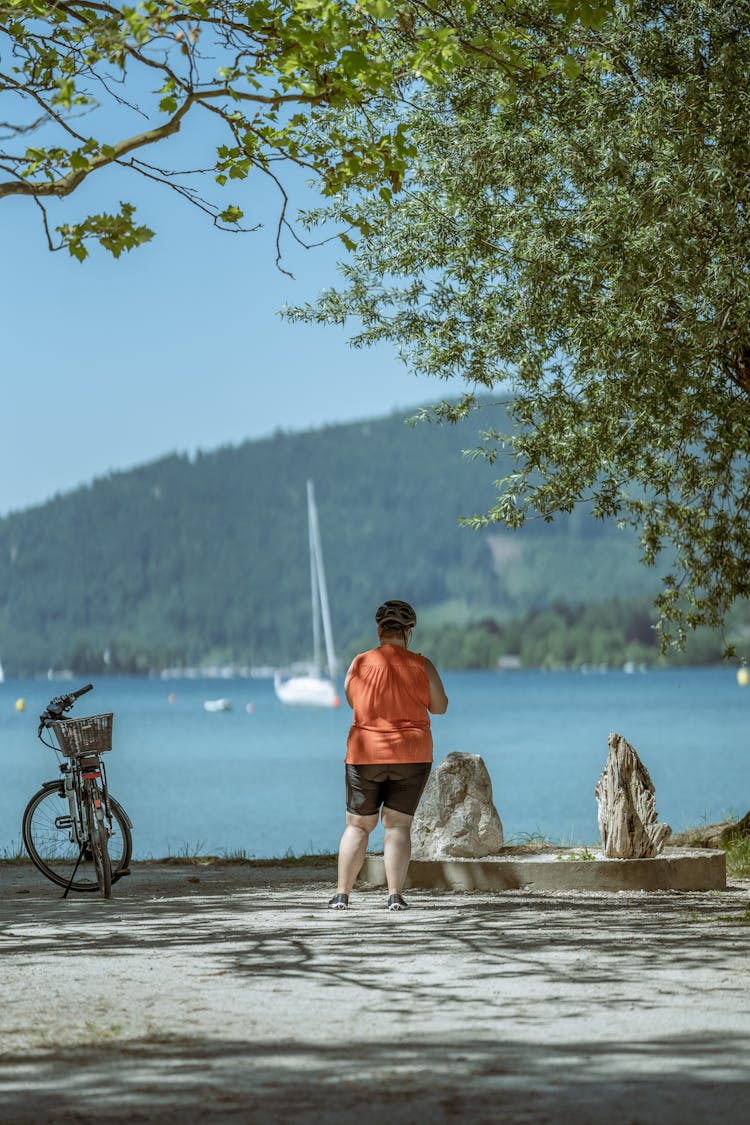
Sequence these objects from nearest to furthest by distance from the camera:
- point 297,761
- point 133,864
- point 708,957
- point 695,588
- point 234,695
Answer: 1. point 708,957
2. point 133,864
3. point 695,588
4. point 297,761
5. point 234,695

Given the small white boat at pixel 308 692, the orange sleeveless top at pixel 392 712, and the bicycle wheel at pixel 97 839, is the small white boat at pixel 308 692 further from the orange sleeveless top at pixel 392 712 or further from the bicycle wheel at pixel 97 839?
the orange sleeveless top at pixel 392 712

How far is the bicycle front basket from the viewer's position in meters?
11.0

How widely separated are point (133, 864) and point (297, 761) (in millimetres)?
61036

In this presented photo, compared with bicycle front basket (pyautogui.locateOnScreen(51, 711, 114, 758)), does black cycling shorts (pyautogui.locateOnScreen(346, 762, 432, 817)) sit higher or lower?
lower

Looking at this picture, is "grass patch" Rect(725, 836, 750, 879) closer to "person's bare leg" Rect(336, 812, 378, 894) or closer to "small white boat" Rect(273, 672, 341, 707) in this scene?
"person's bare leg" Rect(336, 812, 378, 894)

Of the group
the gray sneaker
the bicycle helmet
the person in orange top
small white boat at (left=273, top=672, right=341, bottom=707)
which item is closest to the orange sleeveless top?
the person in orange top

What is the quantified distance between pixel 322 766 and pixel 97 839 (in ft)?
199

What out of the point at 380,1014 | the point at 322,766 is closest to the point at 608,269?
the point at 380,1014

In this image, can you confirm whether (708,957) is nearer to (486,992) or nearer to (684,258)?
(486,992)

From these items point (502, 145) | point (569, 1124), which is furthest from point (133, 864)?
point (569, 1124)

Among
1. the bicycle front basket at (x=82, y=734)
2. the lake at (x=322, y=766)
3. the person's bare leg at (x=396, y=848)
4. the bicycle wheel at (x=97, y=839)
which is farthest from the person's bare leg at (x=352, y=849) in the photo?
the lake at (x=322, y=766)

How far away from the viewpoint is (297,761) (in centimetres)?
7512

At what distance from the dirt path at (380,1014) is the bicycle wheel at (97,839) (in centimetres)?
64

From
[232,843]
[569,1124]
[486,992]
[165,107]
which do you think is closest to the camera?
[569,1124]
